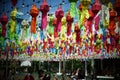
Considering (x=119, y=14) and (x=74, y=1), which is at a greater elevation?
(x=74, y=1)

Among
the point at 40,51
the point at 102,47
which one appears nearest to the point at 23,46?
the point at 40,51

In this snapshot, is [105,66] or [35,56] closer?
[105,66]

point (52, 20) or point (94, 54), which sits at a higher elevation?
point (52, 20)

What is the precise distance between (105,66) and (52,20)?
27.1 feet

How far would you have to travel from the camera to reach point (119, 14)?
5.49 m

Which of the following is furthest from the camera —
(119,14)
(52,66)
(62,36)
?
(52,66)

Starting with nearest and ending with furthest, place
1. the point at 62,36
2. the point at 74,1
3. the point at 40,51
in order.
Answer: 1. the point at 74,1
2. the point at 62,36
3. the point at 40,51

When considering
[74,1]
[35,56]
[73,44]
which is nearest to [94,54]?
[73,44]

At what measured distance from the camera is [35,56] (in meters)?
16.8

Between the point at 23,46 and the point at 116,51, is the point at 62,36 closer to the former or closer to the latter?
the point at 116,51

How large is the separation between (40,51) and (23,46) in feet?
4.51

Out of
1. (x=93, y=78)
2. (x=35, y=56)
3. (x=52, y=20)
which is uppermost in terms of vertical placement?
(x=52, y=20)

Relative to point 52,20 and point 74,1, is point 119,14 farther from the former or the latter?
point 52,20

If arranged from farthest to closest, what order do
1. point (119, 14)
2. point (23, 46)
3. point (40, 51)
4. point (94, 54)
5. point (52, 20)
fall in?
point (40, 51) → point (23, 46) → point (94, 54) → point (52, 20) → point (119, 14)
